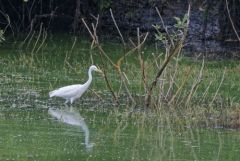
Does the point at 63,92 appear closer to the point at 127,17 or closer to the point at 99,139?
the point at 99,139

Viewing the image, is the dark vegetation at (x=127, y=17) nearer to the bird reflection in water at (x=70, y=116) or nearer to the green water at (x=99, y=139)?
the bird reflection in water at (x=70, y=116)

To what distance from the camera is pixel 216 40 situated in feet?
92.1

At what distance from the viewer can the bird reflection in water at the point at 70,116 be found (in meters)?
13.2

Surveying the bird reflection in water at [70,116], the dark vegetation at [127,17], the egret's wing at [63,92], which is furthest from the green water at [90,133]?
the dark vegetation at [127,17]

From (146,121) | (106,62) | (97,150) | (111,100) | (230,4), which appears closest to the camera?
(97,150)

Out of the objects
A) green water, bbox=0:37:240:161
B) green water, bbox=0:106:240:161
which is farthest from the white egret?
green water, bbox=0:106:240:161

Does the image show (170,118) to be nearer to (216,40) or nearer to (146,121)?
(146,121)

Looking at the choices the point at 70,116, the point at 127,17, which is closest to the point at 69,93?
the point at 70,116

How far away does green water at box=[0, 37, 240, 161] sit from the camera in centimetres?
1112

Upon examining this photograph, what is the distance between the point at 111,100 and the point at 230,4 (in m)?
11.5

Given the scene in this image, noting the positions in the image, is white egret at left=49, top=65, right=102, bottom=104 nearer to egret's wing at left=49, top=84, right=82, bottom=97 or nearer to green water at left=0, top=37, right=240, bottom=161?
egret's wing at left=49, top=84, right=82, bottom=97

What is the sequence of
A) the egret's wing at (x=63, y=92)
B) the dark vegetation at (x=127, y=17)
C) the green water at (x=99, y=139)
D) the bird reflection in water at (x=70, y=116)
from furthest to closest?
the dark vegetation at (x=127, y=17) < the egret's wing at (x=63, y=92) < the bird reflection in water at (x=70, y=116) < the green water at (x=99, y=139)

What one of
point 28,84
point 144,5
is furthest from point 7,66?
point 144,5

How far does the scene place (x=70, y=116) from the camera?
46.3ft
